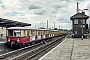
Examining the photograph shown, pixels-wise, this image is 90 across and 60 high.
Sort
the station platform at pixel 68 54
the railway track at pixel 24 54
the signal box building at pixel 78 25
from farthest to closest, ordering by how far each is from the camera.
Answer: the signal box building at pixel 78 25, the railway track at pixel 24 54, the station platform at pixel 68 54

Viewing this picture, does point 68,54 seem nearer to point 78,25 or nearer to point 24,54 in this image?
point 24,54

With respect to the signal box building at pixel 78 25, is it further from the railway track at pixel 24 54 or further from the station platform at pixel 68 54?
the railway track at pixel 24 54

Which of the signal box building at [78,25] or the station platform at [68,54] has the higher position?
the signal box building at [78,25]

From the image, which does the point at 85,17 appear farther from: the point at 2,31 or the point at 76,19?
the point at 2,31

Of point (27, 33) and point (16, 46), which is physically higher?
point (27, 33)

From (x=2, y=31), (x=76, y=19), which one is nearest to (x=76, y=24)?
(x=76, y=19)

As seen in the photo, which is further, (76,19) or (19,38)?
(76,19)

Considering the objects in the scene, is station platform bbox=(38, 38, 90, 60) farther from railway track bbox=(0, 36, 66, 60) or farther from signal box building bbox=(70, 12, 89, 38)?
signal box building bbox=(70, 12, 89, 38)

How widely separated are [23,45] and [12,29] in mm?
2358

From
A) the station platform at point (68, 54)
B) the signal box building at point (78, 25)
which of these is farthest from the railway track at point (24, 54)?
the signal box building at point (78, 25)

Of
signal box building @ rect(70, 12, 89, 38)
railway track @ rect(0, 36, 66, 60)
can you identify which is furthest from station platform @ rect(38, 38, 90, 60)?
signal box building @ rect(70, 12, 89, 38)

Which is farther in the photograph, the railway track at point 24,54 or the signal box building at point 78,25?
the signal box building at point 78,25

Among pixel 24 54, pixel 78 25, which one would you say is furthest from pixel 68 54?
pixel 78 25

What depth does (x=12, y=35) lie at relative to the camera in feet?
71.2
